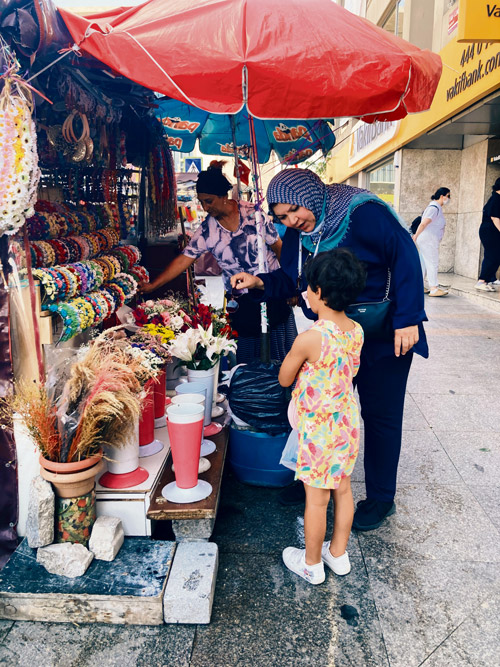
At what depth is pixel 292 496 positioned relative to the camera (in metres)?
2.90

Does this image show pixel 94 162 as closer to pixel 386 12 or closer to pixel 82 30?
pixel 82 30

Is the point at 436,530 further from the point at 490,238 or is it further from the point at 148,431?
the point at 490,238

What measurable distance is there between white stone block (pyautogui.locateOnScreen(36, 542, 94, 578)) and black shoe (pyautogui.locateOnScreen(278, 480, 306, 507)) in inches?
45.3

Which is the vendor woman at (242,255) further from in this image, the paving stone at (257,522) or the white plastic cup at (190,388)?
the paving stone at (257,522)

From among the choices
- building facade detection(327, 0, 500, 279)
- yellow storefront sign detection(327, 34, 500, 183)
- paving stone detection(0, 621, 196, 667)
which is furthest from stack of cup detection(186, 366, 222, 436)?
building facade detection(327, 0, 500, 279)

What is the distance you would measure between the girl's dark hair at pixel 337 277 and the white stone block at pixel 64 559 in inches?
57.4

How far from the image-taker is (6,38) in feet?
6.67

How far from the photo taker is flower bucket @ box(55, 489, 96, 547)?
215 centimetres

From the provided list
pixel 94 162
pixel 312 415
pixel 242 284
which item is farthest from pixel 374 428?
pixel 94 162

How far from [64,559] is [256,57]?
2.20 metres

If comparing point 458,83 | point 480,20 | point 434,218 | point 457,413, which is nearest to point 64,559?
point 457,413

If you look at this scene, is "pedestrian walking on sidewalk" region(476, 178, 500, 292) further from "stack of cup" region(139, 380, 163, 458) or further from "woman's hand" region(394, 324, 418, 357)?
"stack of cup" region(139, 380, 163, 458)

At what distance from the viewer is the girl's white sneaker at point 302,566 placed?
224 cm

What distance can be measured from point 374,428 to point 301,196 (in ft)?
4.07
